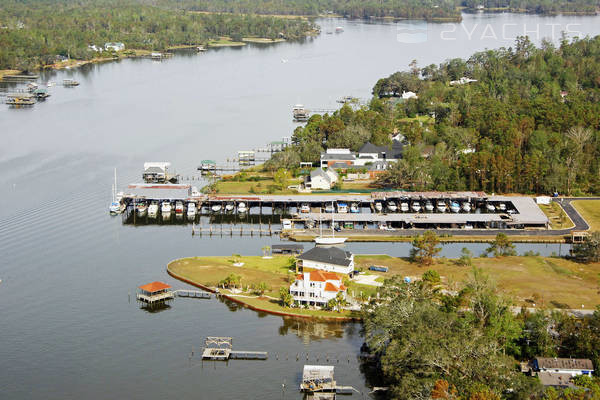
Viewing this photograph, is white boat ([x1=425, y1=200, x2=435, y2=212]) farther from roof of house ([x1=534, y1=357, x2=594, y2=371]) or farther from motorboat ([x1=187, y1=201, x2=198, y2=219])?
roof of house ([x1=534, y1=357, x2=594, y2=371])

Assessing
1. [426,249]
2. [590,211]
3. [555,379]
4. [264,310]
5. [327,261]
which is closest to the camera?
[555,379]

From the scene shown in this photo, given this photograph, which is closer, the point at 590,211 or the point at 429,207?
the point at 590,211

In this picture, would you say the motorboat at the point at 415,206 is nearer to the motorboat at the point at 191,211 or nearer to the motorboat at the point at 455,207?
the motorboat at the point at 455,207

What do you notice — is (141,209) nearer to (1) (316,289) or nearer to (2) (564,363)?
(1) (316,289)

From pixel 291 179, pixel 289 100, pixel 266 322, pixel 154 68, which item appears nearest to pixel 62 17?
pixel 154 68

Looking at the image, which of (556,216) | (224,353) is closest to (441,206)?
(556,216)

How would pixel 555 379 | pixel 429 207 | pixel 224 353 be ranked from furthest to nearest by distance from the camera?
pixel 429 207 → pixel 224 353 → pixel 555 379

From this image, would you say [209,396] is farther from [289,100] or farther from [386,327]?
[289,100]
